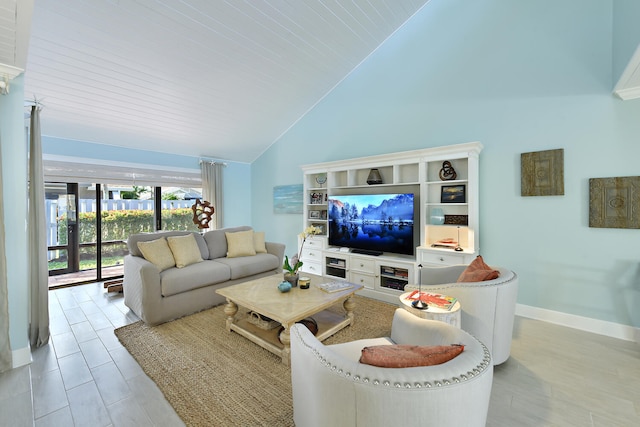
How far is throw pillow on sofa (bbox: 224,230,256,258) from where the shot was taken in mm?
4078

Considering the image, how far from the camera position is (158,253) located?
3.24m

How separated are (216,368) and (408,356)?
1.74 meters

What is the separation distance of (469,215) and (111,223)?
18.6 feet

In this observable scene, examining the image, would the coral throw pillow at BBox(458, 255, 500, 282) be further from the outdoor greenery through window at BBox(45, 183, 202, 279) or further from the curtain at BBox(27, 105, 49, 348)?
the outdoor greenery through window at BBox(45, 183, 202, 279)

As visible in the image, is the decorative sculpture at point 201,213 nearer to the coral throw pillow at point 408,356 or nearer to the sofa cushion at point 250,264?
the sofa cushion at point 250,264

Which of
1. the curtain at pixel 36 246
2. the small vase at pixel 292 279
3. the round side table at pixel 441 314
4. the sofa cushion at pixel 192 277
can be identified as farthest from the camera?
the sofa cushion at pixel 192 277

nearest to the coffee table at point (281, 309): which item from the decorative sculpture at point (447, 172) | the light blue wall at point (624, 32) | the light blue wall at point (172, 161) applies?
the decorative sculpture at point (447, 172)

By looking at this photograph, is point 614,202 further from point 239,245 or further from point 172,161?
point 172,161

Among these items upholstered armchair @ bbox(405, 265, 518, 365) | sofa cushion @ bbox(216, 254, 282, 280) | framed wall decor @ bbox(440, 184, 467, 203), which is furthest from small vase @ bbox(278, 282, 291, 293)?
framed wall decor @ bbox(440, 184, 467, 203)

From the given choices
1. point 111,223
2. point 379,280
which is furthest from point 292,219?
point 111,223

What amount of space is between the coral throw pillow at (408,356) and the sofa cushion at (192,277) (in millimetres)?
2654

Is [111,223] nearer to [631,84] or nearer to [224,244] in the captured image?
[224,244]

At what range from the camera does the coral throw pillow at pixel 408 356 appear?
0.99 metres

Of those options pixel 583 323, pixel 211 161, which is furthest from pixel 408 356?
pixel 211 161
